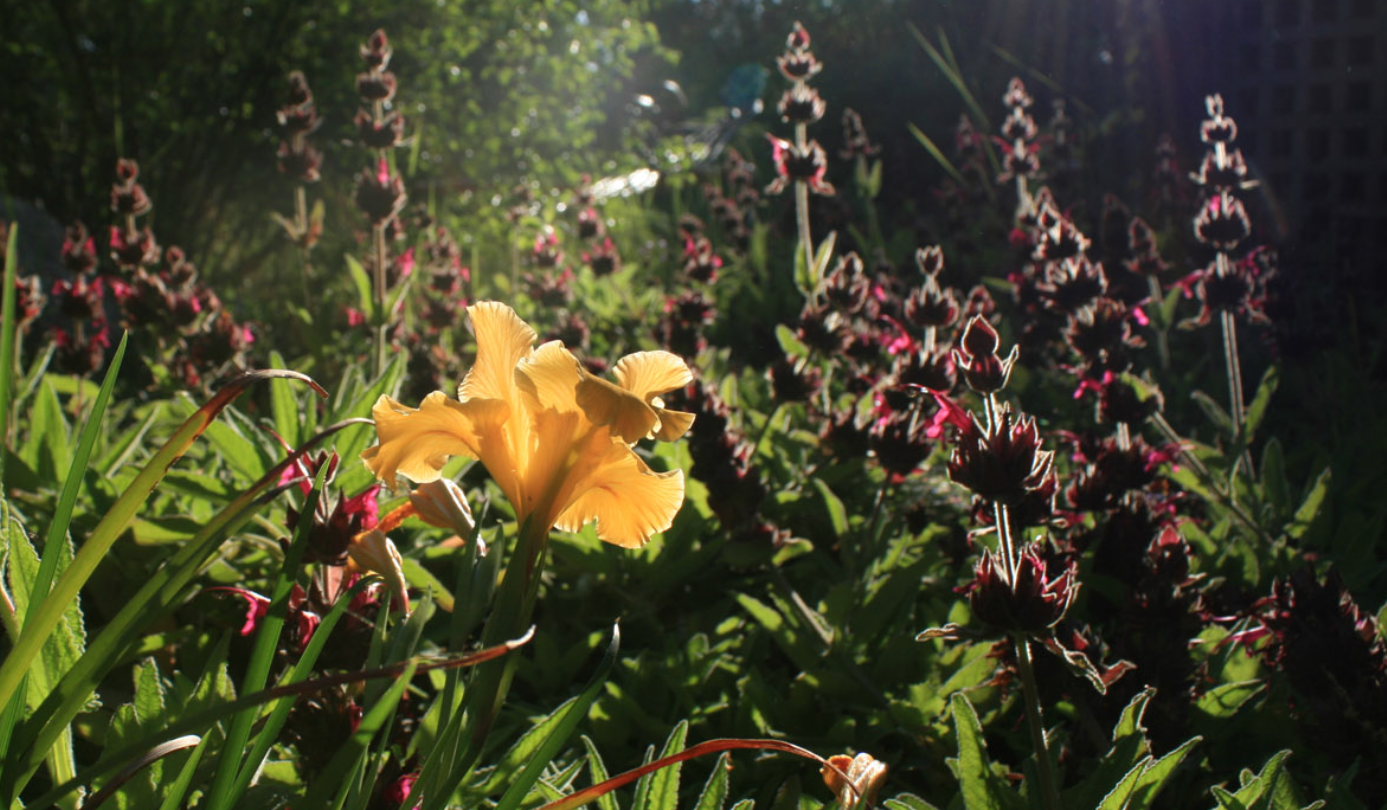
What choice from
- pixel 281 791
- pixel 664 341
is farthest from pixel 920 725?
pixel 664 341

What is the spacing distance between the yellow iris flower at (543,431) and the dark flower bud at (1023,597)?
1.40 feet

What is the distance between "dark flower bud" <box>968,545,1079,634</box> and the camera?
112 cm

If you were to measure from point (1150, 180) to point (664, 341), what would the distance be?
15.4ft

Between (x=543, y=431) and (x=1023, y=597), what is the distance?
1.91ft

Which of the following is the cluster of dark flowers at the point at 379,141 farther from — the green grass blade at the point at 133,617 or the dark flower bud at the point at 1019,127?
the dark flower bud at the point at 1019,127

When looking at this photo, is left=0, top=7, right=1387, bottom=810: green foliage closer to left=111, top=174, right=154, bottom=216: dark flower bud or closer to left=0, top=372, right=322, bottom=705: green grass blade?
left=0, top=372, right=322, bottom=705: green grass blade

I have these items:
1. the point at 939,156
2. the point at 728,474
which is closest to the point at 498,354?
the point at 728,474

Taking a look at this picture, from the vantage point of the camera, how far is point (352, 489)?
1989 mm

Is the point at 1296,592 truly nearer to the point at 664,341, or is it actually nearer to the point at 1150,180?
the point at 664,341

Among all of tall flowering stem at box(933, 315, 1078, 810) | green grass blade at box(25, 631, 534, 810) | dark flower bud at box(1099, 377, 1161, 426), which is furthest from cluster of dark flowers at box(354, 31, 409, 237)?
green grass blade at box(25, 631, 534, 810)

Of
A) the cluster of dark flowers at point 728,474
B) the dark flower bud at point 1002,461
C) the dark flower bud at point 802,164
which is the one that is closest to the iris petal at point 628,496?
the dark flower bud at point 1002,461

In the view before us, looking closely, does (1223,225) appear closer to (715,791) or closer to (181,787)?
(715,791)

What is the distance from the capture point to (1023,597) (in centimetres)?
112

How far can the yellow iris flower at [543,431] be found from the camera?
86 cm
